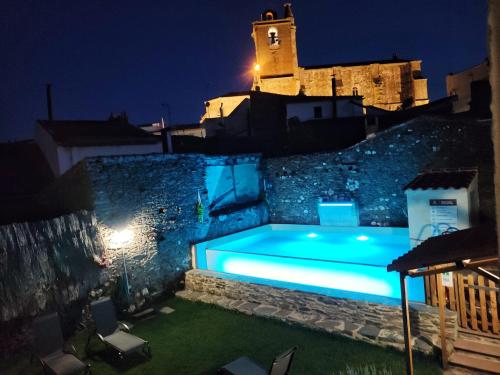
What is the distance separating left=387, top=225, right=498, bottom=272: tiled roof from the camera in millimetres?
2832

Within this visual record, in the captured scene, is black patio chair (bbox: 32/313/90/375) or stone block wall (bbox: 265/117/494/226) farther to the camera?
stone block wall (bbox: 265/117/494/226)

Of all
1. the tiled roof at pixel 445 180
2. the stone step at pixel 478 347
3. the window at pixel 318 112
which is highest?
the window at pixel 318 112

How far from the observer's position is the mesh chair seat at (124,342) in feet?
23.3

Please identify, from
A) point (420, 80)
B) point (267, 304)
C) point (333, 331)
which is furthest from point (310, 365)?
point (420, 80)

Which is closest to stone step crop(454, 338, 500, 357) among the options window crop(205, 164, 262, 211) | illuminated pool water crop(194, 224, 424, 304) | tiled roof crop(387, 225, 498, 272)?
illuminated pool water crop(194, 224, 424, 304)

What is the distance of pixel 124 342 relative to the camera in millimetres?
7422

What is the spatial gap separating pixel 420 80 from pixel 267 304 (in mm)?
45340

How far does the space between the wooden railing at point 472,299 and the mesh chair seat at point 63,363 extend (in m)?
6.43

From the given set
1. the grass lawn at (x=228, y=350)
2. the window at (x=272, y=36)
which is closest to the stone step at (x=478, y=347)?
the grass lawn at (x=228, y=350)

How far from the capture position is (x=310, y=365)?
653cm

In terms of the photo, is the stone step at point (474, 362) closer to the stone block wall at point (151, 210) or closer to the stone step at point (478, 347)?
the stone step at point (478, 347)

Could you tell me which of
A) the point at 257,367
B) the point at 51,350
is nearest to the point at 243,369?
the point at 257,367

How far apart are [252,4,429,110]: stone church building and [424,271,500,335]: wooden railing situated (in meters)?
40.1

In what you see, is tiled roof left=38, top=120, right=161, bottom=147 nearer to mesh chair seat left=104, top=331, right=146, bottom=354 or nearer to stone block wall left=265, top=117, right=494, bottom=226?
stone block wall left=265, top=117, right=494, bottom=226
